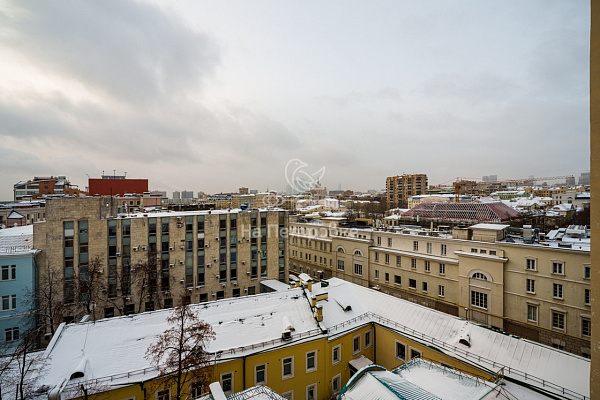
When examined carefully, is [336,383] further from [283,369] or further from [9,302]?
[9,302]

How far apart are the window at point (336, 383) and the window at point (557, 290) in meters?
20.0

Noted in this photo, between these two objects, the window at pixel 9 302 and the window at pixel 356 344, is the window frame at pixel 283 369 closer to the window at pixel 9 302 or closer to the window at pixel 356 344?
the window at pixel 356 344

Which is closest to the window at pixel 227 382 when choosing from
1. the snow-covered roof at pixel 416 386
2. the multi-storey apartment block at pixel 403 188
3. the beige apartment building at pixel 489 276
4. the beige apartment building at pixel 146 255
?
the snow-covered roof at pixel 416 386

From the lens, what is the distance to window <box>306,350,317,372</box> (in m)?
16.4

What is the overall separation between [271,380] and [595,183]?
53.2 feet

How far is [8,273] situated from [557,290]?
44.1 metres

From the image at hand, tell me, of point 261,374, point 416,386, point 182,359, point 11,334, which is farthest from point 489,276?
point 11,334

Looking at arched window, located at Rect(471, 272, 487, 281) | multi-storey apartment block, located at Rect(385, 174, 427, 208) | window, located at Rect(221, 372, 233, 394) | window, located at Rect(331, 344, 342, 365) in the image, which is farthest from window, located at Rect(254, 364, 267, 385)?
multi-storey apartment block, located at Rect(385, 174, 427, 208)

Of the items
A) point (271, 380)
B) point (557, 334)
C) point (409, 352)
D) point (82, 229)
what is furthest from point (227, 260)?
point (557, 334)

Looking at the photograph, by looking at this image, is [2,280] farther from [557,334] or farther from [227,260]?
[557,334]

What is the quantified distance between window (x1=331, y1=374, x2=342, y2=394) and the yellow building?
6 centimetres

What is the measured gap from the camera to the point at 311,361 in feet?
54.2

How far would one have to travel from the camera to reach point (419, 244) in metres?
32.7

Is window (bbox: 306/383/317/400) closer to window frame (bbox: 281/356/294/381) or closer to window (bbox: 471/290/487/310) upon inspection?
window frame (bbox: 281/356/294/381)
